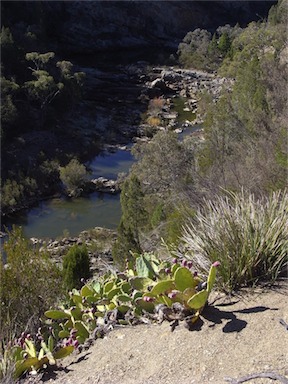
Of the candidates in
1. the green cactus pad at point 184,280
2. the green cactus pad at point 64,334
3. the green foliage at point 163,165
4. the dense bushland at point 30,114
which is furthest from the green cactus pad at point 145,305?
the dense bushland at point 30,114

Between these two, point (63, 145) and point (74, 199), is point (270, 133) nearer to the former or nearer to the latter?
point (74, 199)

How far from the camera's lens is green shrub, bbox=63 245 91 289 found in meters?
11.7

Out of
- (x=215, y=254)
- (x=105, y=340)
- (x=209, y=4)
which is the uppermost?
(x=209, y=4)

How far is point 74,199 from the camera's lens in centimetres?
2812

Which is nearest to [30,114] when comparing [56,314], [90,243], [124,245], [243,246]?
[90,243]

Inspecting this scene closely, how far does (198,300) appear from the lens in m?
4.43

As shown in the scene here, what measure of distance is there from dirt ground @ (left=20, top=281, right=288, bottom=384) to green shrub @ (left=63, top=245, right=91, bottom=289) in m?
6.68

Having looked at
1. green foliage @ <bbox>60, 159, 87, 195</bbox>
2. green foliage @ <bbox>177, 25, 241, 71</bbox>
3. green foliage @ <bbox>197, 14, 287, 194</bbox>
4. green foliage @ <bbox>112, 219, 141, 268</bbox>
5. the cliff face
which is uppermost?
the cliff face

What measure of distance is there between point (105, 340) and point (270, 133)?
52.3 feet

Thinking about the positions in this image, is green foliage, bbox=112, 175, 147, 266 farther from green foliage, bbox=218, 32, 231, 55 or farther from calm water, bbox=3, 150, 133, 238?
green foliage, bbox=218, 32, 231, 55

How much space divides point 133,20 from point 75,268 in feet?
213

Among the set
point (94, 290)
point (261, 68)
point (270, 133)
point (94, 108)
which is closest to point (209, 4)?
point (94, 108)

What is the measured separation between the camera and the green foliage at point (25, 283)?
902cm

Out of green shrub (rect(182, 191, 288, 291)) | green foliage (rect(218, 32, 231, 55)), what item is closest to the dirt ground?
green shrub (rect(182, 191, 288, 291))
